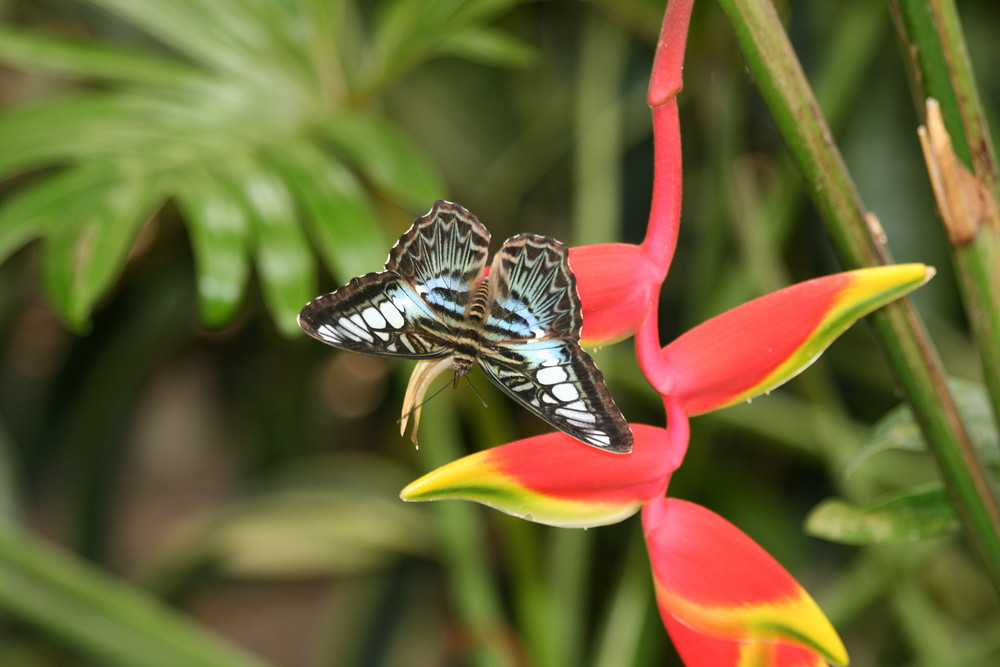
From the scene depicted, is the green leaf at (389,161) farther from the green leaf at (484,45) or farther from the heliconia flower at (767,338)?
the heliconia flower at (767,338)

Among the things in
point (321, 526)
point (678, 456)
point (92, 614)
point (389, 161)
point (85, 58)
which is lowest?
point (321, 526)

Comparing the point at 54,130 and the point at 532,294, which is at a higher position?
the point at 54,130

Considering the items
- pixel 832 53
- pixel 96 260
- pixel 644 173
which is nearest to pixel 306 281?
pixel 96 260

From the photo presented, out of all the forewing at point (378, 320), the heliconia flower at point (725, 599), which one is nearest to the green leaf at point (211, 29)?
the forewing at point (378, 320)

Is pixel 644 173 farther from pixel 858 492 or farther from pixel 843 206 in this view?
pixel 843 206

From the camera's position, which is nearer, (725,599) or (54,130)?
(725,599)

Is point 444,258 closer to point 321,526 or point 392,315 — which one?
point 392,315

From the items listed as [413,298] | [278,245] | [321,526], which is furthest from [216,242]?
[321,526]
